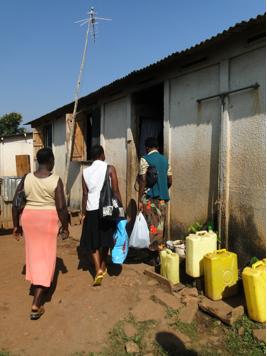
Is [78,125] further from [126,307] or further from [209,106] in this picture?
[126,307]

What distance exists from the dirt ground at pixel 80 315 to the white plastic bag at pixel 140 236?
456 mm

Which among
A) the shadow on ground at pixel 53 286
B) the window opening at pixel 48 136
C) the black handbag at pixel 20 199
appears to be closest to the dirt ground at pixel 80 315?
the shadow on ground at pixel 53 286

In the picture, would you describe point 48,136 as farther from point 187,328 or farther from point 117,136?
point 187,328

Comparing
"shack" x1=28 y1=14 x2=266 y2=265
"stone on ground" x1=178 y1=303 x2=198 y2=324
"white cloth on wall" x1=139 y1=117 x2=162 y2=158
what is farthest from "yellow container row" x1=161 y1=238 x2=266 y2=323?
"white cloth on wall" x1=139 y1=117 x2=162 y2=158

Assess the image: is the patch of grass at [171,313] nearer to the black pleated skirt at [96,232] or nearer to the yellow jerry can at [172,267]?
the yellow jerry can at [172,267]

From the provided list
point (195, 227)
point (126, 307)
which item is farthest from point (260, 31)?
point (126, 307)

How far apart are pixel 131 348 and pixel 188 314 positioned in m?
0.76

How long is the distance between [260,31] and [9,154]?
58.1 ft

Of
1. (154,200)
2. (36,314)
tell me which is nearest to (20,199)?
(36,314)

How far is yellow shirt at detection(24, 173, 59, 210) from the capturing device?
122 inches

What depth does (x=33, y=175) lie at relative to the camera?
3.14 meters

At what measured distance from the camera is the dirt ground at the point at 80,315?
8.44 feet

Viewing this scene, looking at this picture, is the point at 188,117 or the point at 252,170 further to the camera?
the point at 188,117

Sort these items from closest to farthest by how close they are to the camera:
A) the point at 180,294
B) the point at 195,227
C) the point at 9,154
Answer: the point at 180,294 < the point at 195,227 < the point at 9,154
